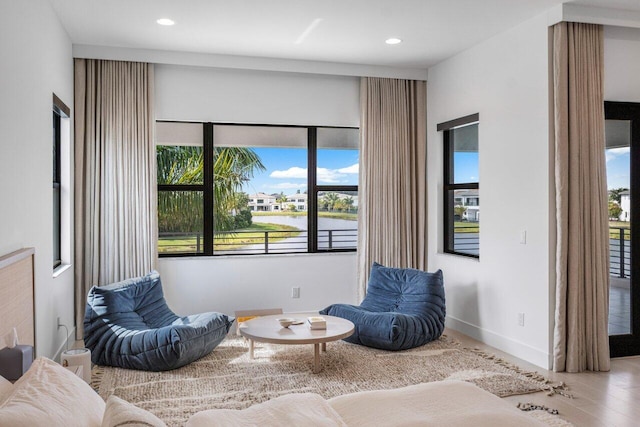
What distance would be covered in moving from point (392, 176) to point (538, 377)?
9.09ft

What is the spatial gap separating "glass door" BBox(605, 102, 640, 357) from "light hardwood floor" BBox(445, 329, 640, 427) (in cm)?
32

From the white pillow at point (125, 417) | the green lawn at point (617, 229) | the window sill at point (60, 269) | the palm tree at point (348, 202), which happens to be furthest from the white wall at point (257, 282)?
the white pillow at point (125, 417)

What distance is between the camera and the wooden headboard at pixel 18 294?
268 cm

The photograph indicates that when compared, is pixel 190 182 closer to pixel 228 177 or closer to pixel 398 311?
pixel 228 177

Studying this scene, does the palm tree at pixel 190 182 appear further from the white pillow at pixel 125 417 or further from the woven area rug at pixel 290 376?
the white pillow at pixel 125 417

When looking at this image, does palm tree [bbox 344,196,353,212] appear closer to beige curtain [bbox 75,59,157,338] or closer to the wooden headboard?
beige curtain [bbox 75,59,157,338]

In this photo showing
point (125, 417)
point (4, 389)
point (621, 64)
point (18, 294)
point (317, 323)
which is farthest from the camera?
point (621, 64)

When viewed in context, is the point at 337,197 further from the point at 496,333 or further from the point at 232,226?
the point at 496,333

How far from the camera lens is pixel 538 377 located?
3.91 meters

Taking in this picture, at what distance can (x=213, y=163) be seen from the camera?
570 cm

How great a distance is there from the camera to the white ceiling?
4039 millimetres

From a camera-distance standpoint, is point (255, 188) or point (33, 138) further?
point (255, 188)

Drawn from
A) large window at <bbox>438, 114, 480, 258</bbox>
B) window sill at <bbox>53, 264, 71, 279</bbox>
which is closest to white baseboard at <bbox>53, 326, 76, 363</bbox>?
window sill at <bbox>53, 264, 71, 279</bbox>

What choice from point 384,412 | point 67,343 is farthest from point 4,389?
point 67,343
